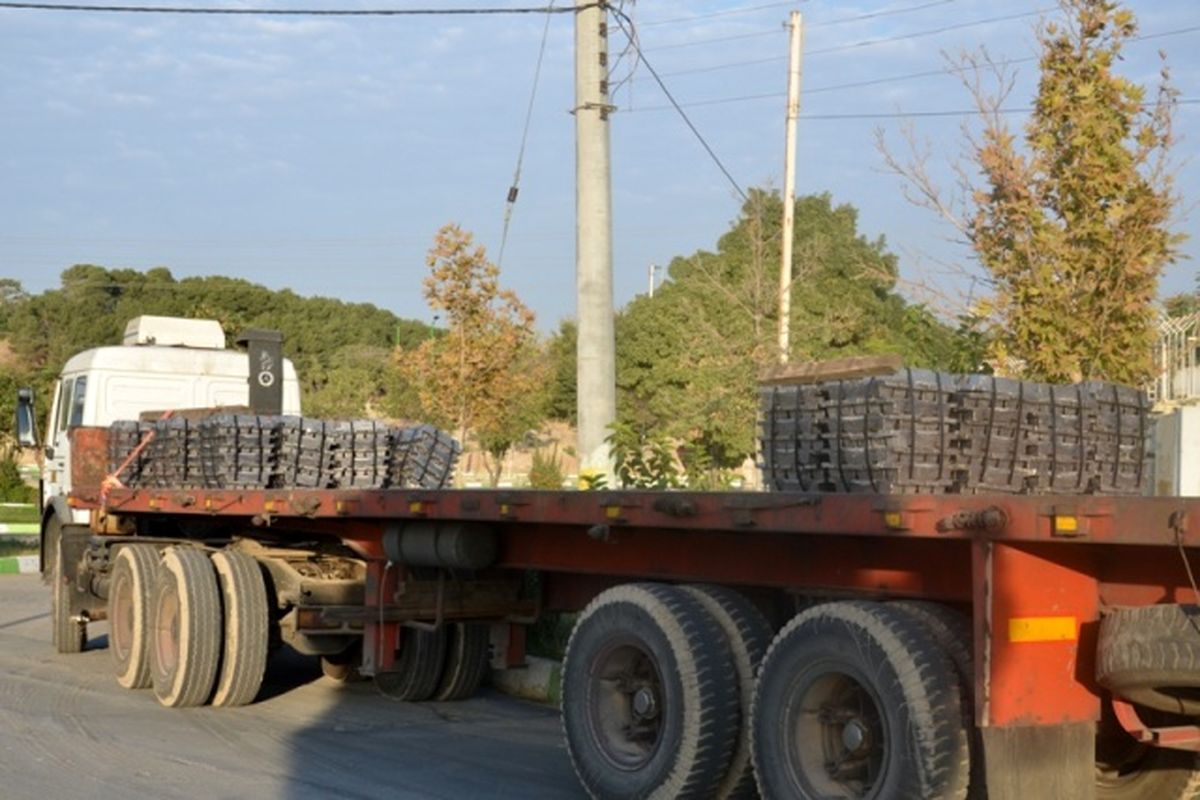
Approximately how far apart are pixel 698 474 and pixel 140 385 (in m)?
5.35

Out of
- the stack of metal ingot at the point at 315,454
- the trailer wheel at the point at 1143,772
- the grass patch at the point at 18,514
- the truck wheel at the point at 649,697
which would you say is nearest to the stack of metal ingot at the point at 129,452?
the stack of metal ingot at the point at 315,454

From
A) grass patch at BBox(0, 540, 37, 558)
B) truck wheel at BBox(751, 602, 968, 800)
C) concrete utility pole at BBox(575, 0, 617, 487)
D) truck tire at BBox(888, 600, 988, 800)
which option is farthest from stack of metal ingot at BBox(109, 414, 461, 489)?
grass patch at BBox(0, 540, 37, 558)

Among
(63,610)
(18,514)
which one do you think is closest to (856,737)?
(63,610)

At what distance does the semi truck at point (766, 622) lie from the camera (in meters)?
5.48

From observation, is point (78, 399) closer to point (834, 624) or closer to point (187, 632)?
point (187, 632)

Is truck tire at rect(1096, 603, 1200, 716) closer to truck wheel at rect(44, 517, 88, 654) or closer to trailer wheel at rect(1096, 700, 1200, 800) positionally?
trailer wheel at rect(1096, 700, 1200, 800)

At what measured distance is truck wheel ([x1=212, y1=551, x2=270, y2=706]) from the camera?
1044 centimetres

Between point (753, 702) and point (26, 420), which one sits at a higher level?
point (26, 420)

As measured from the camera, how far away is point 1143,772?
6680 mm

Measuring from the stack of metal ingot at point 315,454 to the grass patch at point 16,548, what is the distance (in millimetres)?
18190

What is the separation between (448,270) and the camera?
3809 centimetres

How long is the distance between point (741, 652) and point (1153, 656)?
200cm

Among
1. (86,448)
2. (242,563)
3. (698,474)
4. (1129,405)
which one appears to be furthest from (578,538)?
(86,448)

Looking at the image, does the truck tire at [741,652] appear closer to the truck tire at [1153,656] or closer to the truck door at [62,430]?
the truck tire at [1153,656]
